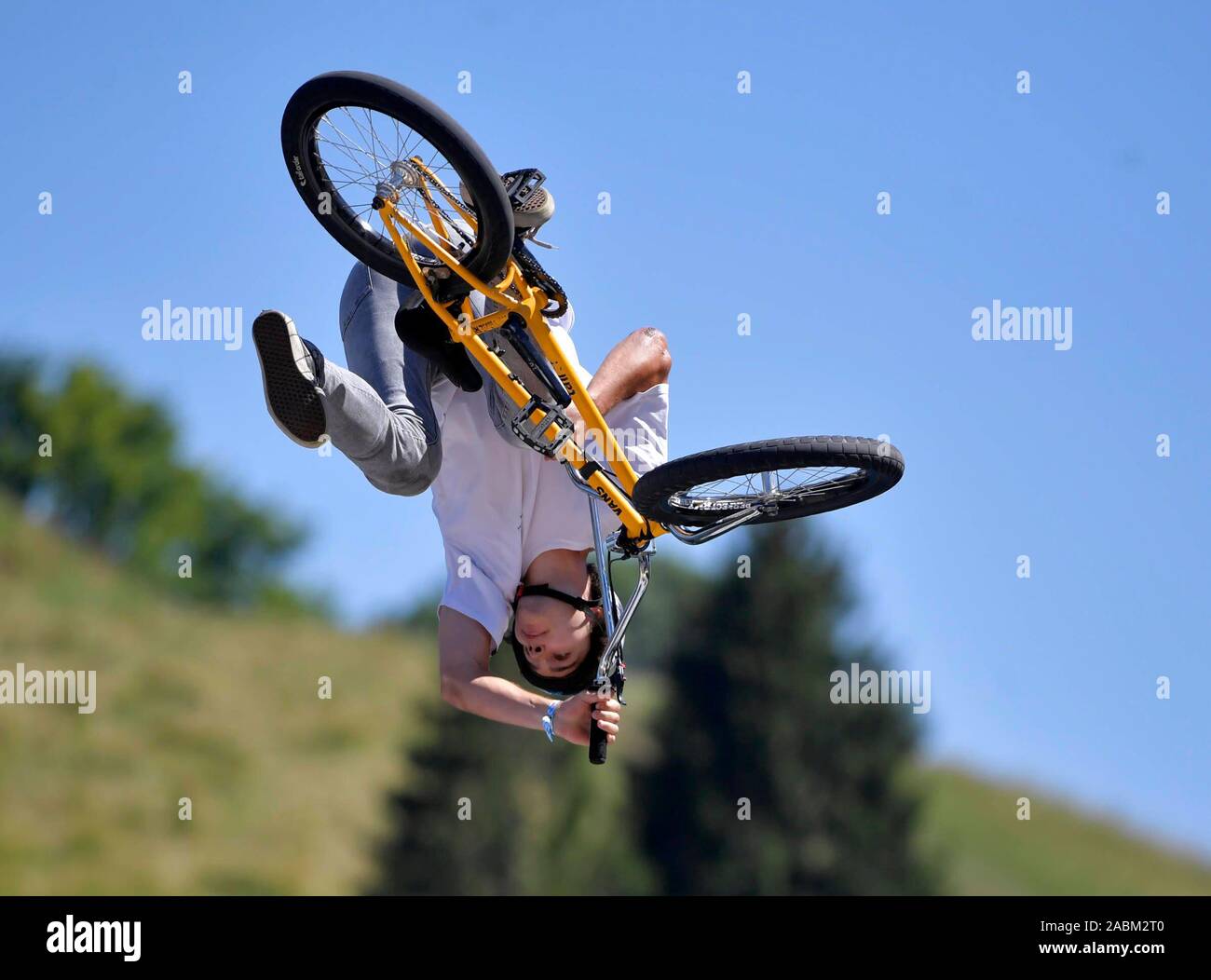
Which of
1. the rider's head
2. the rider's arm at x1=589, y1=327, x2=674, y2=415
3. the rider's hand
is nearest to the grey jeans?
the rider's arm at x1=589, y1=327, x2=674, y2=415

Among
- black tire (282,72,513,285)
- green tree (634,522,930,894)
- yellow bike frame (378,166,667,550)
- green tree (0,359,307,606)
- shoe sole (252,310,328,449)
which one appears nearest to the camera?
shoe sole (252,310,328,449)

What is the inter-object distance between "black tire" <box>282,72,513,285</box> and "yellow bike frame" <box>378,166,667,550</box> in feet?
0.34

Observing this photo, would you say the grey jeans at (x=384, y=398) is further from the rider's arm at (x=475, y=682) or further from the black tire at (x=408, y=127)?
the rider's arm at (x=475, y=682)

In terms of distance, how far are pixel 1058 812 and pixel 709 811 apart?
21.0 meters

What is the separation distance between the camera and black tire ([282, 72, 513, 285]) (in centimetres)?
736

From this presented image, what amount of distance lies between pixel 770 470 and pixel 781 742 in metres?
37.8

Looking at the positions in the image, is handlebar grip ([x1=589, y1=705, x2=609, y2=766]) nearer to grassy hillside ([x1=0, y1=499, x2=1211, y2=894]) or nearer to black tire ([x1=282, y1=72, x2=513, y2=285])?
black tire ([x1=282, y1=72, x2=513, y2=285])

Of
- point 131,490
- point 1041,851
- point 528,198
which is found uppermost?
point 131,490

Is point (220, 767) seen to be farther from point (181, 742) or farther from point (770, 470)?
point (770, 470)

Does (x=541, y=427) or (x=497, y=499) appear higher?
(x=541, y=427)

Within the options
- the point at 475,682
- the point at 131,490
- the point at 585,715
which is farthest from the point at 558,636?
the point at 131,490

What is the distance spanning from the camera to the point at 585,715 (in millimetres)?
7582

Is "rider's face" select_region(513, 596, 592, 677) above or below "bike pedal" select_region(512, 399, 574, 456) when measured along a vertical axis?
below
